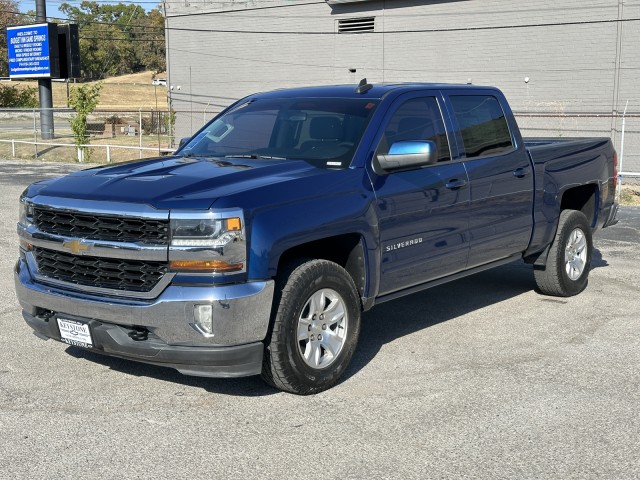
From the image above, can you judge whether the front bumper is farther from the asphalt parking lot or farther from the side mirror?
the side mirror

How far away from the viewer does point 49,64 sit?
120 ft

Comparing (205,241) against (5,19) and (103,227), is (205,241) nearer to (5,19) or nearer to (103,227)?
(103,227)

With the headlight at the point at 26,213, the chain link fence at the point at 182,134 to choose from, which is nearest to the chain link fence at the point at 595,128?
the chain link fence at the point at 182,134

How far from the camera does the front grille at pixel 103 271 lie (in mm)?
5055

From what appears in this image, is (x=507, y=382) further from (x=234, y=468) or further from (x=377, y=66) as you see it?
(x=377, y=66)

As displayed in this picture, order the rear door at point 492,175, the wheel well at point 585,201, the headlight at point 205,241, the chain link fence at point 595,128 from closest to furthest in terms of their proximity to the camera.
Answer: the headlight at point 205,241, the rear door at point 492,175, the wheel well at point 585,201, the chain link fence at point 595,128

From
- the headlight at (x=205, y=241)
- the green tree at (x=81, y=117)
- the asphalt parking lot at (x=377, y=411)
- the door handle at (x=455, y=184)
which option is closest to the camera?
the asphalt parking lot at (x=377, y=411)

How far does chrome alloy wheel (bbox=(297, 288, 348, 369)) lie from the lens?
5453 mm

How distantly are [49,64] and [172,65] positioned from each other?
548 centimetres

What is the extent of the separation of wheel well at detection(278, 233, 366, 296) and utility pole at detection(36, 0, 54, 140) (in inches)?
1265

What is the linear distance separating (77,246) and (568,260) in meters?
4.96

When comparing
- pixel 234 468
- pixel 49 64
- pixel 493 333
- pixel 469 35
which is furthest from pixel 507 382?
pixel 49 64

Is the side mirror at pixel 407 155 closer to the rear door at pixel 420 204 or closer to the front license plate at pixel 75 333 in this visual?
the rear door at pixel 420 204

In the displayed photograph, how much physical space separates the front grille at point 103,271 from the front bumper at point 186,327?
0.31 feet
